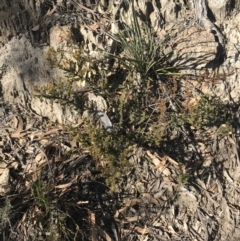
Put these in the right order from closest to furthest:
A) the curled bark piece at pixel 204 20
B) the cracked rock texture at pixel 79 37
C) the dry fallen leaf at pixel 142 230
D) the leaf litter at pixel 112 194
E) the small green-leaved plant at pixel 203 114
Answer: the leaf litter at pixel 112 194 → the dry fallen leaf at pixel 142 230 → the small green-leaved plant at pixel 203 114 → the cracked rock texture at pixel 79 37 → the curled bark piece at pixel 204 20

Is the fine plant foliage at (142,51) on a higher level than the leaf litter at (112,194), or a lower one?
higher

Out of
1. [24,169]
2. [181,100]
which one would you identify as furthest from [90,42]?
[24,169]

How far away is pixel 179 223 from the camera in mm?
3262

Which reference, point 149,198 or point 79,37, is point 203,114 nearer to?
point 149,198

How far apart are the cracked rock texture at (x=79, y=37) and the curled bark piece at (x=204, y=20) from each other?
45 mm

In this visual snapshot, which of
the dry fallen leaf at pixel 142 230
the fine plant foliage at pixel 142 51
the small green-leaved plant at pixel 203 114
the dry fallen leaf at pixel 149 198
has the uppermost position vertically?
the fine plant foliage at pixel 142 51

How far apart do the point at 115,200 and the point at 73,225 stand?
37 cm

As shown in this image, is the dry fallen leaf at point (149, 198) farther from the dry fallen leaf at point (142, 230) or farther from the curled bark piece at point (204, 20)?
the curled bark piece at point (204, 20)

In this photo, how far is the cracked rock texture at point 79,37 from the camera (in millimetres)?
3463

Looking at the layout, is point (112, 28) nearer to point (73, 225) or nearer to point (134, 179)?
point (134, 179)

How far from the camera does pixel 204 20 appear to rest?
3623 mm

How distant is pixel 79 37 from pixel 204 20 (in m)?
1.02

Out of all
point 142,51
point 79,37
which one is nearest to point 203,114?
point 142,51

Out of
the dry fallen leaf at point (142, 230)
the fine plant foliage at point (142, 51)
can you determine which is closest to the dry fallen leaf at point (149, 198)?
the dry fallen leaf at point (142, 230)
